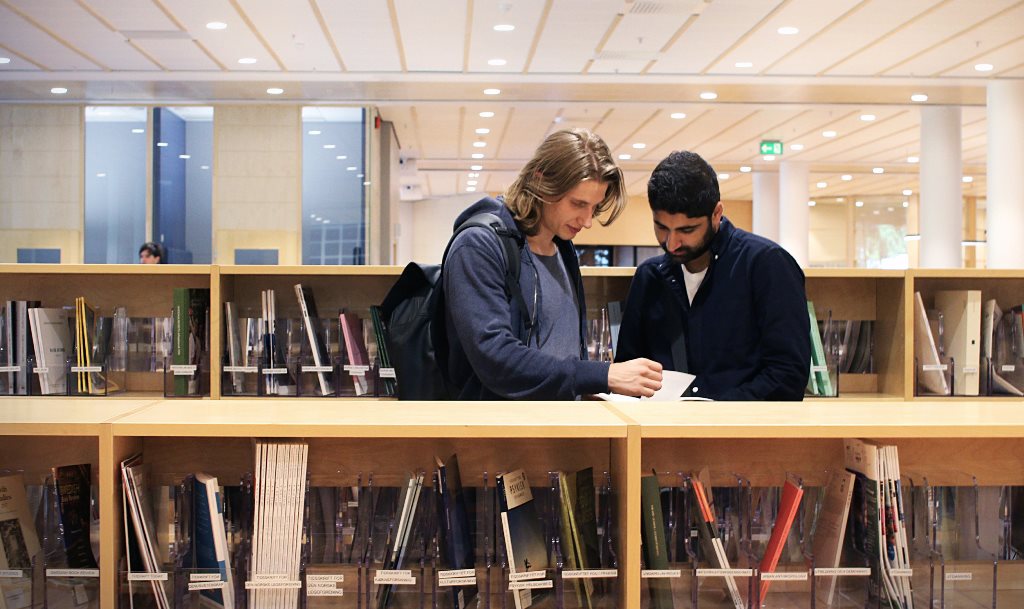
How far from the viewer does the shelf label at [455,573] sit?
1481mm

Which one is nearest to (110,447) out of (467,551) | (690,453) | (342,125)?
(467,551)

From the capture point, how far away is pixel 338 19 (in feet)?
21.1

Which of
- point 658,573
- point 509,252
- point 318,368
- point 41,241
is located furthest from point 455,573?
point 41,241

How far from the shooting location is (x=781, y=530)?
1523mm

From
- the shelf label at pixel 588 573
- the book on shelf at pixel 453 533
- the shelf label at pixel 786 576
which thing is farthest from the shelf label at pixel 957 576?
the book on shelf at pixel 453 533

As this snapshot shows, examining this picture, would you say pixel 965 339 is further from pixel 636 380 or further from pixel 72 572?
pixel 72 572

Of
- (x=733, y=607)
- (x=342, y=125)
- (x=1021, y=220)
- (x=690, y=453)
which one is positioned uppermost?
(x=342, y=125)

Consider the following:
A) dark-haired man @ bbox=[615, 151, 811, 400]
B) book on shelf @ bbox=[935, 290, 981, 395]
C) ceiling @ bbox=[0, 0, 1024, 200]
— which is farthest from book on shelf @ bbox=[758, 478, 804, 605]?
ceiling @ bbox=[0, 0, 1024, 200]

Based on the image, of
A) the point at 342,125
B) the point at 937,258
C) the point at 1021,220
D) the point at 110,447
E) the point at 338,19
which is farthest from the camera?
the point at 342,125

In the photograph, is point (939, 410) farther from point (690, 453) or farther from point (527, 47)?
point (527, 47)

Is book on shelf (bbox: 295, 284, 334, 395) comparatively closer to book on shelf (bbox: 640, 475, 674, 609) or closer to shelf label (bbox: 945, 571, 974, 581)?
book on shelf (bbox: 640, 475, 674, 609)

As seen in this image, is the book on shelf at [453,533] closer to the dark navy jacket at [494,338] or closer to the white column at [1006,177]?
the dark navy jacket at [494,338]

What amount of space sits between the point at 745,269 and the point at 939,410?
2.18 ft

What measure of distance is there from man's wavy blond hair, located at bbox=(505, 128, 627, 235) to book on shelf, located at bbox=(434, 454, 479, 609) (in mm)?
780
